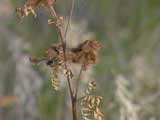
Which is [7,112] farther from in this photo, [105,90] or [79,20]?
[79,20]

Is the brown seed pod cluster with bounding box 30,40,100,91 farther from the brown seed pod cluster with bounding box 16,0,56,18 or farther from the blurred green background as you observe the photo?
the blurred green background

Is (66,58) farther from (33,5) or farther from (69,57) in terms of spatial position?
(33,5)

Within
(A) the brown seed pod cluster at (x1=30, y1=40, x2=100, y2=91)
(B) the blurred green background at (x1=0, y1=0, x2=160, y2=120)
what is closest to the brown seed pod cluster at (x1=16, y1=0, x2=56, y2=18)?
(A) the brown seed pod cluster at (x1=30, y1=40, x2=100, y2=91)

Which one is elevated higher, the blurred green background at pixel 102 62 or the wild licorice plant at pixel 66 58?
the blurred green background at pixel 102 62

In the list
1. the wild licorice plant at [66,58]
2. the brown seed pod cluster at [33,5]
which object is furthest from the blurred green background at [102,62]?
the brown seed pod cluster at [33,5]

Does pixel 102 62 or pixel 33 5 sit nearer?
pixel 33 5

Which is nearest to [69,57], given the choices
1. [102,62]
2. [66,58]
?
[66,58]

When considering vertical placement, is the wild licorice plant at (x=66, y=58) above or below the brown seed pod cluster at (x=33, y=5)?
below

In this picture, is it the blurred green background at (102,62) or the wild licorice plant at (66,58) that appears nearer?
the wild licorice plant at (66,58)

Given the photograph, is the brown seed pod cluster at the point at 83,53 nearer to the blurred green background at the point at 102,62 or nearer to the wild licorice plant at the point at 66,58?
the wild licorice plant at the point at 66,58

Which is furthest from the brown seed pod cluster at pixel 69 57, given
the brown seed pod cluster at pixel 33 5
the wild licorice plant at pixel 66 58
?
the brown seed pod cluster at pixel 33 5
